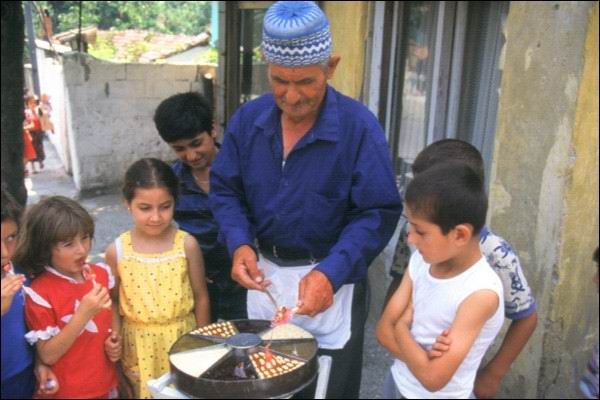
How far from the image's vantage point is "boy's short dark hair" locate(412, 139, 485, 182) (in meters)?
2.13

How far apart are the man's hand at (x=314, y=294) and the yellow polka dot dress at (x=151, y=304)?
0.71 metres

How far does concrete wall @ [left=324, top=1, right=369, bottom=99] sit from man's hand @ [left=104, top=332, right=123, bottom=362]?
9.91 feet

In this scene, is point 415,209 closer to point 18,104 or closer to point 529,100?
point 529,100

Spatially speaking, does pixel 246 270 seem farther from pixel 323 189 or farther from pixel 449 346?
pixel 449 346

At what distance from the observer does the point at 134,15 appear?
89.8 ft

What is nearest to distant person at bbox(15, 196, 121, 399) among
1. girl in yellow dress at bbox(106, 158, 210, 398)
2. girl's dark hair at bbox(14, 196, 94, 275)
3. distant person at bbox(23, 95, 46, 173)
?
girl's dark hair at bbox(14, 196, 94, 275)

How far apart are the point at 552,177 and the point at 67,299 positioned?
234cm

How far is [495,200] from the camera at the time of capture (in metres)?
3.27

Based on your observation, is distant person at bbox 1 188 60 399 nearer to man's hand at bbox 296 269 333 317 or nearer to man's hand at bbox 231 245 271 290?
man's hand at bbox 231 245 271 290

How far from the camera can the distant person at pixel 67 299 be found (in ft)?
7.03

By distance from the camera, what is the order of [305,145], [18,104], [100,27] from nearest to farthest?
1. [305,145]
2. [18,104]
3. [100,27]

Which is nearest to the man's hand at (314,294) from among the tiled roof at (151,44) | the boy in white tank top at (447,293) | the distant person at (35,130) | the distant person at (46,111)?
the boy in white tank top at (447,293)

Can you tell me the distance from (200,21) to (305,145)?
32.9 meters

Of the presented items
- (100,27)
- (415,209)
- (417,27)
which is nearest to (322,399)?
(415,209)
